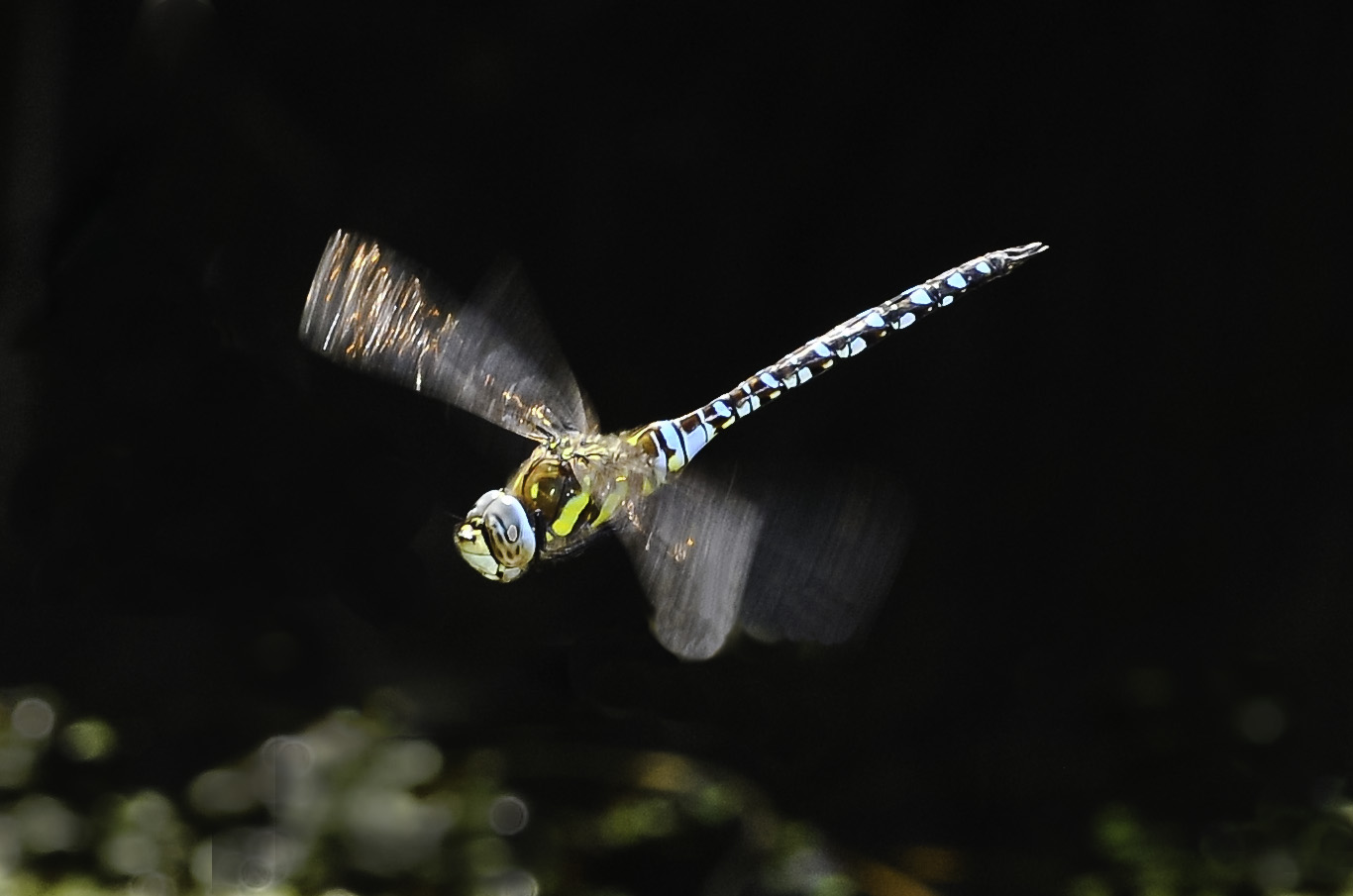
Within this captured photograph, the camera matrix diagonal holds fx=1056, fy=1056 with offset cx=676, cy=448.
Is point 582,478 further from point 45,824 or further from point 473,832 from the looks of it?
point 45,824

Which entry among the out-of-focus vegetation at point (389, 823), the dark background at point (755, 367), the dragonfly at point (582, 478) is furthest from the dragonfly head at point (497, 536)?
the out-of-focus vegetation at point (389, 823)

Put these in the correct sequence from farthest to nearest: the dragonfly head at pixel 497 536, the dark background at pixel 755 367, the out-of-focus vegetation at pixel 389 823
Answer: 1. the out-of-focus vegetation at pixel 389 823
2. the dark background at pixel 755 367
3. the dragonfly head at pixel 497 536

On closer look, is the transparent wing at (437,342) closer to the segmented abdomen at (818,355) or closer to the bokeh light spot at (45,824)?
the segmented abdomen at (818,355)

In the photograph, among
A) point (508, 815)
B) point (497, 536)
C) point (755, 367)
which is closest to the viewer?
point (497, 536)

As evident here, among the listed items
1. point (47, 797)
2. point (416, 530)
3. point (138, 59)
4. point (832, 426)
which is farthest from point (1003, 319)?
point (47, 797)

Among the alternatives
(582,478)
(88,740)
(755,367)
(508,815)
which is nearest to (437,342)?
(582,478)

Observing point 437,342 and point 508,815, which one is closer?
point 437,342

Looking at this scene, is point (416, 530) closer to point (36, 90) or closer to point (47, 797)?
point (36, 90)
